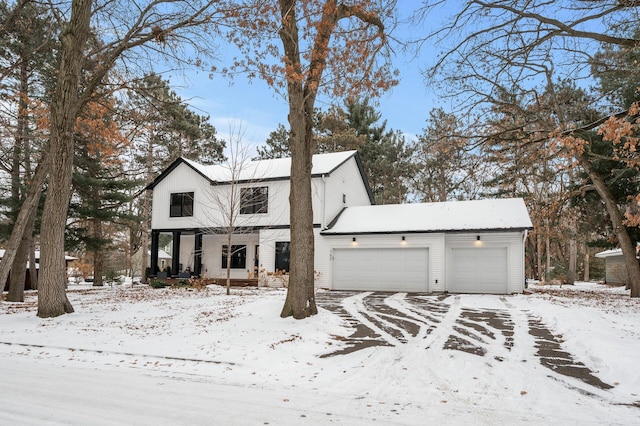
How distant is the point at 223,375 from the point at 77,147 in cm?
1852

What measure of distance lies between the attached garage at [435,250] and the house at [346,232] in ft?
0.14

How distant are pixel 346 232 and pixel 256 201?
5.51 metres

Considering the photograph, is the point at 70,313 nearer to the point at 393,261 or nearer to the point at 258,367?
the point at 258,367

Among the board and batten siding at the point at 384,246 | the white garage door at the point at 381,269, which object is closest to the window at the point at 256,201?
the board and batten siding at the point at 384,246

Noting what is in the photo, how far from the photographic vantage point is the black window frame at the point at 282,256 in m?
21.5

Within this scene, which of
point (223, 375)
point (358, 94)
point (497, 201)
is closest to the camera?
point (223, 375)

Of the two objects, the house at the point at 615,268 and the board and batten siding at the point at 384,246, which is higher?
the board and batten siding at the point at 384,246

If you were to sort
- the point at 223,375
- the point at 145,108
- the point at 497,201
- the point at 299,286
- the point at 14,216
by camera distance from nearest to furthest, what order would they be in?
the point at 223,375
the point at 299,286
the point at 145,108
the point at 14,216
the point at 497,201

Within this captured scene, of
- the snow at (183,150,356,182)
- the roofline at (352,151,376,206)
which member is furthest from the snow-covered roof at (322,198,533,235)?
the roofline at (352,151,376,206)

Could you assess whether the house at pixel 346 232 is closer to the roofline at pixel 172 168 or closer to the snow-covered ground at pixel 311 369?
the roofline at pixel 172 168

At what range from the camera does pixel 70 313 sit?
10977mm

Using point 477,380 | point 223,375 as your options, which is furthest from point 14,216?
point 477,380

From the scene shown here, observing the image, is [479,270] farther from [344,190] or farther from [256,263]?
[256,263]

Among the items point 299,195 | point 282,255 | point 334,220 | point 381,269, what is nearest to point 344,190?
point 334,220
